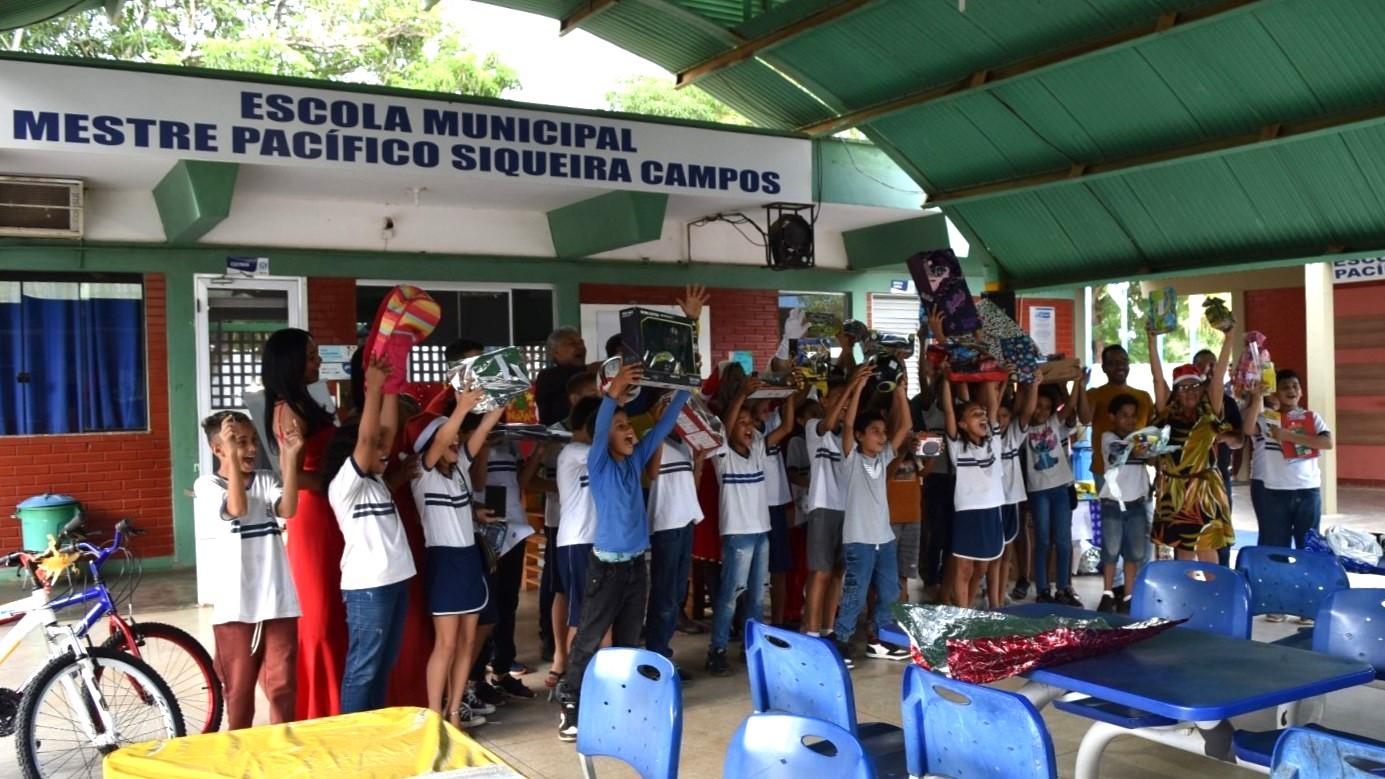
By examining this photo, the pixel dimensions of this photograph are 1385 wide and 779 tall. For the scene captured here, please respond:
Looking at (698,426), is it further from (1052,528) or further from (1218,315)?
(1218,315)

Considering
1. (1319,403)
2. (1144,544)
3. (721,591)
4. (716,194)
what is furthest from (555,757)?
(1319,403)

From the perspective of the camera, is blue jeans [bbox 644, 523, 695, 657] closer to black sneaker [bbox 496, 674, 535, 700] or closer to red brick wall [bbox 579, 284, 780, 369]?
black sneaker [bbox 496, 674, 535, 700]

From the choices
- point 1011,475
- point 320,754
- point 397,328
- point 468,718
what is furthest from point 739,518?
point 320,754

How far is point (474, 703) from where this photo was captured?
17.7 feet

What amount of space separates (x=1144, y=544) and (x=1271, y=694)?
172 inches

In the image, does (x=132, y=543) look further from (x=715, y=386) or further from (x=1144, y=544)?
(x=1144, y=544)

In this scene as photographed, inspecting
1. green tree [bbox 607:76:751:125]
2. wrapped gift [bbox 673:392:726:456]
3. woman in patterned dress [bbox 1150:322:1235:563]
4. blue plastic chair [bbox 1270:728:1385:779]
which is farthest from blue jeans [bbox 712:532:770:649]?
green tree [bbox 607:76:751:125]

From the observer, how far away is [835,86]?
947 cm

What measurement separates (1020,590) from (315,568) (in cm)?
513

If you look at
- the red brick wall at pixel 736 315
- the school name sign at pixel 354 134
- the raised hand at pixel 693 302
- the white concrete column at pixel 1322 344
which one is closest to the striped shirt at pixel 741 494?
the raised hand at pixel 693 302

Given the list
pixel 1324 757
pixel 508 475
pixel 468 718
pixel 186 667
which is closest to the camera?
pixel 1324 757

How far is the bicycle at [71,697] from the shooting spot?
4.20 meters

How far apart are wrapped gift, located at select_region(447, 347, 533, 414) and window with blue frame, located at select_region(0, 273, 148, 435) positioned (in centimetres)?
565

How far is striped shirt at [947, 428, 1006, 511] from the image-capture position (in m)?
6.60
